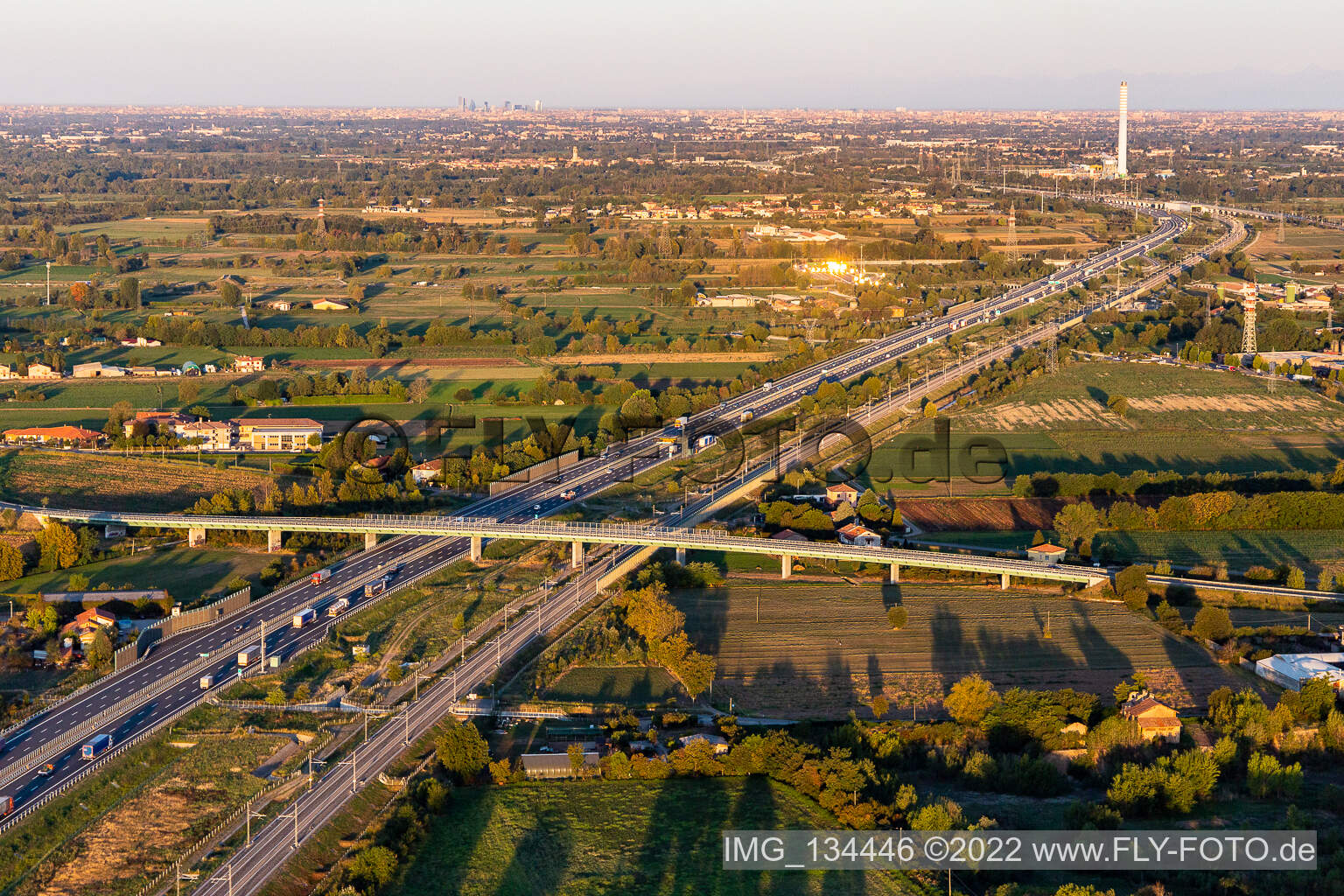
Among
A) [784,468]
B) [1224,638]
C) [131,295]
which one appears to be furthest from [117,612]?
[131,295]

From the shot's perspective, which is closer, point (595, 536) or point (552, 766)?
point (552, 766)

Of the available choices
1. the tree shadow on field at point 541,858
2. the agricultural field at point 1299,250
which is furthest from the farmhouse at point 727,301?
the tree shadow on field at point 541,858

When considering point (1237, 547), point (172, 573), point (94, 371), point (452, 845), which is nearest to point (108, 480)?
point (172, 573)

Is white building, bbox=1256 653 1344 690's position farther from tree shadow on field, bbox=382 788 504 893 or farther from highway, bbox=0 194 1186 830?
highway, bbox=0 194 1186 830

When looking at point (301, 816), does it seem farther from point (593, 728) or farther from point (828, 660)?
point (828, 660)

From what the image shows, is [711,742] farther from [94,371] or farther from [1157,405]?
[94,371]

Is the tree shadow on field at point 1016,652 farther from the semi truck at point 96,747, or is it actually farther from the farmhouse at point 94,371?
the farmhouse at point 94,371

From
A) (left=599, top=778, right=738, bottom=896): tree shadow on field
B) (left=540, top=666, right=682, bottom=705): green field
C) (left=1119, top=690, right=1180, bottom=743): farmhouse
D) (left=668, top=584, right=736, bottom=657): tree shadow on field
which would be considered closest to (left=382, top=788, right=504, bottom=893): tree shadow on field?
(left=599, top=778, right=738, bottom=896): tree shadow on field
